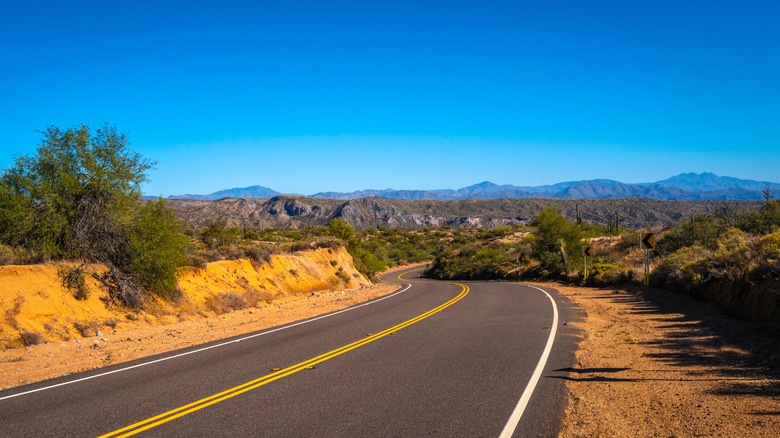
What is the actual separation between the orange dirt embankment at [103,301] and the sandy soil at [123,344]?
501mm

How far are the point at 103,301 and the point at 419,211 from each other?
125519 millimetres

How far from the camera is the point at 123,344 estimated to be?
36.6 ft

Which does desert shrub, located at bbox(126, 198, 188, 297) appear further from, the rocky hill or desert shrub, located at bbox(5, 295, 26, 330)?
the rocky hill

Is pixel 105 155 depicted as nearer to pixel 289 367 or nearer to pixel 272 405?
pixel 289 367

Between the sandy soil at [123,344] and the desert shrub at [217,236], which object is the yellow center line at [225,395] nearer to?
the sandy soil at [123,344]

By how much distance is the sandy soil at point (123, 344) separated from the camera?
28.6 ft

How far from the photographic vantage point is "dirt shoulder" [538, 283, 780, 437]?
529 cm

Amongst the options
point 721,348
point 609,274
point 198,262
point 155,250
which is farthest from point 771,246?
point 198,262

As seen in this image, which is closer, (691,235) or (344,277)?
(691,235)

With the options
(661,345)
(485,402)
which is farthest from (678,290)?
(485,402)

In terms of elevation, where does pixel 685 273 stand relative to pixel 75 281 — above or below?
below

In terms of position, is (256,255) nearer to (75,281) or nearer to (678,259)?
(75,281)

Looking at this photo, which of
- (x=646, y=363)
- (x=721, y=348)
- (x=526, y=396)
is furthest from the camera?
(x=721, y=348)

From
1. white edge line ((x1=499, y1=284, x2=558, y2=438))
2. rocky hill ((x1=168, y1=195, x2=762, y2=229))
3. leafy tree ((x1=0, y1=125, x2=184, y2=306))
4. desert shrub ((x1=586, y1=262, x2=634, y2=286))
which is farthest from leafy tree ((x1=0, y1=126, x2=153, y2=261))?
rocky hill ((x1=168, y1=195, x2=762, y2=229))
